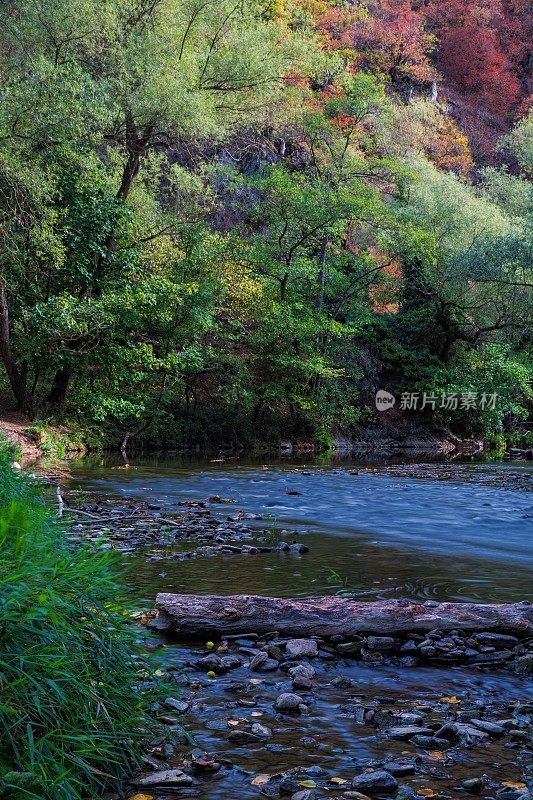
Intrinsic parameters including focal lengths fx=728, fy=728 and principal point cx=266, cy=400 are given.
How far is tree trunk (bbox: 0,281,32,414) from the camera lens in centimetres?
1972

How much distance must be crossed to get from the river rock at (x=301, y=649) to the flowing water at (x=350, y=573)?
0.12 meters

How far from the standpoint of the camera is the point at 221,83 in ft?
80.3

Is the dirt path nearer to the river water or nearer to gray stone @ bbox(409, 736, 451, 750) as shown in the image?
the river water

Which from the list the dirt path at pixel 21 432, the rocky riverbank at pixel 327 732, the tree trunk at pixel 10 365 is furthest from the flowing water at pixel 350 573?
the tree trunk at pixel 10 365

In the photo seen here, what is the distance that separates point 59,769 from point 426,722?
208cm

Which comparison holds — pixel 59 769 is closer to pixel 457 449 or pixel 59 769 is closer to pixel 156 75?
pixel 156 75

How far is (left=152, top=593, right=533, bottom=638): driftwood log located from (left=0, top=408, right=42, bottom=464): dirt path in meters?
13.1

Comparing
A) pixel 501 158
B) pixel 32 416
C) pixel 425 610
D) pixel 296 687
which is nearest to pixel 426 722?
pixel 296 687

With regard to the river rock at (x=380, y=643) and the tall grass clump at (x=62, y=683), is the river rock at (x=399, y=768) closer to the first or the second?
the tall grass clump at (x=62, y=683)

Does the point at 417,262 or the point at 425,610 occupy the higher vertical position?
the point at 417,262

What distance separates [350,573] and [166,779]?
4.59 m

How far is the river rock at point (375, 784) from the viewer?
322 centimetres

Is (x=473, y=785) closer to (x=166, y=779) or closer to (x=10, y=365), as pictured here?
(x=166, y=779)

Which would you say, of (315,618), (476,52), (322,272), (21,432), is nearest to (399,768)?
(315,618)
